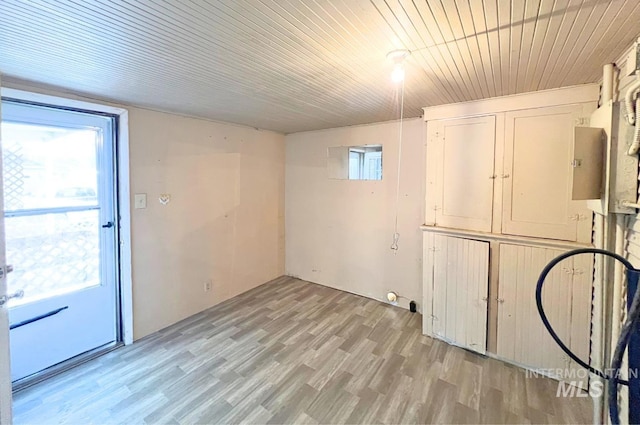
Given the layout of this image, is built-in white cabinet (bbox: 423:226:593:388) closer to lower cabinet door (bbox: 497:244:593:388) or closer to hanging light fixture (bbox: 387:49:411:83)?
lower cabinet door (bbox: 497:244:593:388)

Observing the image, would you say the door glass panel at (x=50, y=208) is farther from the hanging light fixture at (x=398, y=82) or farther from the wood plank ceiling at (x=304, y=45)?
the hanging light fixture at (x=398, y=82)

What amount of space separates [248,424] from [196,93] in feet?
8.06

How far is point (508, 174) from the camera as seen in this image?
2.52 metres

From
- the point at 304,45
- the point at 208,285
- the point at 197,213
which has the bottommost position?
the point at 208,285

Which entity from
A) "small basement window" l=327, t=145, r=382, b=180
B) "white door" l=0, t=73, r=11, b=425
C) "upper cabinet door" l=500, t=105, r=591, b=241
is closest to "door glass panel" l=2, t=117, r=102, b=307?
"white door" l=0, t=73, r=11, b=425

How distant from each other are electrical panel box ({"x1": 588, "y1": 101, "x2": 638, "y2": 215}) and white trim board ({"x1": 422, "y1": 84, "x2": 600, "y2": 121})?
54 cm

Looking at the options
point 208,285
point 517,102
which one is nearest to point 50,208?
point 208,285

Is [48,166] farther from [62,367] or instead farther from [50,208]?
[62,367]

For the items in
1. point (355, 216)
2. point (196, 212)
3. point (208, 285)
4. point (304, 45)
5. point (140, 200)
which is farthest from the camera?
point (355, 216)

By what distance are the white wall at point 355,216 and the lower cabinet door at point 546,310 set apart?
3.44 ft

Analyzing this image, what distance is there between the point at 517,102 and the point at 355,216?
217 cm

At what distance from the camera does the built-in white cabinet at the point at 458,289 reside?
2.65 meters

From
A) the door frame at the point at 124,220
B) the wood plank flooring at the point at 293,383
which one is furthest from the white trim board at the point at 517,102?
the door frame at the point at 124,220

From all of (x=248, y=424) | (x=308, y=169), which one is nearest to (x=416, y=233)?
(x=308, y=169)
